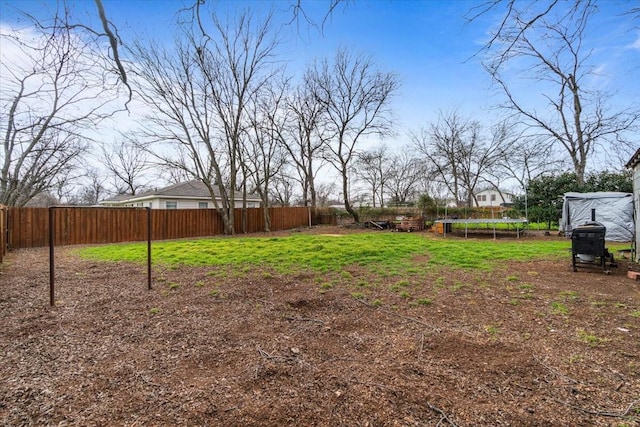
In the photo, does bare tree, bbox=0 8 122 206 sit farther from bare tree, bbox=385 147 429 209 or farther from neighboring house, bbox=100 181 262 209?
bare tree, bbox=385 147 429 209

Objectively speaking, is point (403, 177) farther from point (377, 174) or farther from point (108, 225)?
point (108, 225)

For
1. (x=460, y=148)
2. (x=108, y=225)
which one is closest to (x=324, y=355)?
(x=108, y=225)

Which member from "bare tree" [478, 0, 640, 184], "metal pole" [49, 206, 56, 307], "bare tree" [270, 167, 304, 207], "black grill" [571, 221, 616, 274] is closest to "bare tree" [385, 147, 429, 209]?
"bare tree" [270, 167, 304, 207]

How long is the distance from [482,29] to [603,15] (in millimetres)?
1035

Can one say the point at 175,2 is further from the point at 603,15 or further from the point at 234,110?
the point at 234,110

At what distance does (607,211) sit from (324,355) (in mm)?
13537

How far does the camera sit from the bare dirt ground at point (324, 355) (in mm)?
1781

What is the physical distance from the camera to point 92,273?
5863 mm

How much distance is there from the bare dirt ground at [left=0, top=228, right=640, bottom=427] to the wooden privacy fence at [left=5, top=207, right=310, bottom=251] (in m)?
5.88

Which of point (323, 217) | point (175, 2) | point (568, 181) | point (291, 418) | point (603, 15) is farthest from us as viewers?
point (323, 217)

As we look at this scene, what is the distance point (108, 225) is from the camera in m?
12.2

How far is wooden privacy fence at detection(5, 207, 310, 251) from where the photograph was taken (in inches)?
412

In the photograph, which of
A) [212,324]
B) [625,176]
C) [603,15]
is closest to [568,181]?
[625,176]

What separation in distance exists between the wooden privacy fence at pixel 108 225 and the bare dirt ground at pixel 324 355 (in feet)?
19.3
